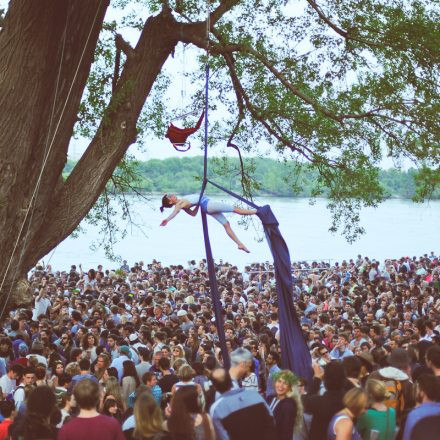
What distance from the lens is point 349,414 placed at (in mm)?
5707

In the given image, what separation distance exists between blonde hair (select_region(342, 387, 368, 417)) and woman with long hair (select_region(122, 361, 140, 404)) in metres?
3.57

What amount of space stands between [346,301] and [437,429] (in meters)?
12.8

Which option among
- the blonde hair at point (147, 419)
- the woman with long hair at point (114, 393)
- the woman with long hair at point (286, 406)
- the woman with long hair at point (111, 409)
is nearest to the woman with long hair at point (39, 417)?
the blonde hair at point (147, 419)

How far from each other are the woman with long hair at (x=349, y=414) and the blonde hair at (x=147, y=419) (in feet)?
4.18

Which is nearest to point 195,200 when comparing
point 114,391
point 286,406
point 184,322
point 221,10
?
point 114,391

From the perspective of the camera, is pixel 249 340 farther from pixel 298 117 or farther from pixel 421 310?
pixel 421 310

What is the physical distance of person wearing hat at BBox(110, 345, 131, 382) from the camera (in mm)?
9578

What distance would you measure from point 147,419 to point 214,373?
2.23ft

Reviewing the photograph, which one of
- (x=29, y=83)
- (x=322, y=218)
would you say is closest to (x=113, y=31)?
(x=29, y=83)

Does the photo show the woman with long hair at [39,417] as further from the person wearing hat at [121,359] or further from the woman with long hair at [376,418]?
the person wearing hat at [121,359]

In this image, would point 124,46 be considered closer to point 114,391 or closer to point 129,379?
point 129,379

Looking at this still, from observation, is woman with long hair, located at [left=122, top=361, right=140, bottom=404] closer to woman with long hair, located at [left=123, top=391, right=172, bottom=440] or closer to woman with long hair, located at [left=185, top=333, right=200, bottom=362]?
woman with long hair, located at [left=185, top=333, right=200, bottom=362]

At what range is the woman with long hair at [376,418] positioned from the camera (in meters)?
5.99

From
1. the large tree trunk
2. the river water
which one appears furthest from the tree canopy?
the river water
